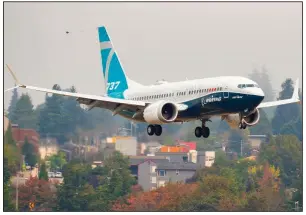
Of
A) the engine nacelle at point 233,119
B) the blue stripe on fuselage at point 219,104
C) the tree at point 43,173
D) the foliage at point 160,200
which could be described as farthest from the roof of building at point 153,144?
the blue stripe on fuselage at point 219,104

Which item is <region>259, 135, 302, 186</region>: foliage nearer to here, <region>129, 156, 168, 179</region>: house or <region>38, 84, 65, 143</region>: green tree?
<region>129, 156, 168, 179</region>: house

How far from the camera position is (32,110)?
4328 inches

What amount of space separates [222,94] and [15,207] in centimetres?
3514

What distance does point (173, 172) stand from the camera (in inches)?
4469

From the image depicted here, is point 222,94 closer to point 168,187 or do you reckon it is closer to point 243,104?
point 243,104

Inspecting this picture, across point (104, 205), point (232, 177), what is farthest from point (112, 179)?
point (232, 177)

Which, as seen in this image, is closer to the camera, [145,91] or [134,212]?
[145,91]

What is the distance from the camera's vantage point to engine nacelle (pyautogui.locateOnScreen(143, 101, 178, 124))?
252 ft

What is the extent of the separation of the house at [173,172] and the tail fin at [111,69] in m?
23.1

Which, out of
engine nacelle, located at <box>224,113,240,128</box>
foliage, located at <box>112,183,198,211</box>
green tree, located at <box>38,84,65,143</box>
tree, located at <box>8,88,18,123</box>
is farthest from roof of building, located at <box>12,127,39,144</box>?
engine nacelle, located at <box>224,113,240,128</box>

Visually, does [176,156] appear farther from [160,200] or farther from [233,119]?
[233,119]

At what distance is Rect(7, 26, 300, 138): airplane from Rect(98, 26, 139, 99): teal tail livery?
0.88 metres

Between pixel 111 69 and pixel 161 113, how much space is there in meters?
12.0

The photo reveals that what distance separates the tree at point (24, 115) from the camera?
353 feet
